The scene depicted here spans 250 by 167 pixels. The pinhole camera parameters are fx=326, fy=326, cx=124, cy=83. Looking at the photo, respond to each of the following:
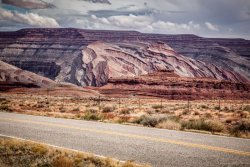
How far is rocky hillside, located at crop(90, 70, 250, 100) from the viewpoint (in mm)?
84669

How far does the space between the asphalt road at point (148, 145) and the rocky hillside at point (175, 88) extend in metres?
73.0

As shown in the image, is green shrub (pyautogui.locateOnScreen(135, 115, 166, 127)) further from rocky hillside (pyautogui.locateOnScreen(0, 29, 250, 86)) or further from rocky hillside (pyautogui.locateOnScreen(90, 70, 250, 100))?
rocky hillside (pyautogui.locateOnScreen(0, 29, 250, 86))

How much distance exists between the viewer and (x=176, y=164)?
263 inches

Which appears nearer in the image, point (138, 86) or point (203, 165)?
point (203, 165)

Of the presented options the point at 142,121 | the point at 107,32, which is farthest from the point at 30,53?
the point at 142,121

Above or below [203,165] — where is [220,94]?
below

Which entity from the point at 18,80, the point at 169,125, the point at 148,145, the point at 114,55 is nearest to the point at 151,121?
the point at 169,125

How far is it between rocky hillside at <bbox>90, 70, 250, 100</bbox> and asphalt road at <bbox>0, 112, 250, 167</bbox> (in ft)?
240

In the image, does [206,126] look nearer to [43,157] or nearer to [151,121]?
[151,121]

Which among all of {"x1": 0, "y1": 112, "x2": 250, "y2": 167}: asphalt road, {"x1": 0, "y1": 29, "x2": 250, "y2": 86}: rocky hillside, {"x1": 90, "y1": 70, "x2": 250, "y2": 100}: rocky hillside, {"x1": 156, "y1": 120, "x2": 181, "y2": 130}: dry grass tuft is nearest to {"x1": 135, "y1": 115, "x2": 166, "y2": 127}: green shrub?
{"x1": 156, "y1": 120, "x2": 181, "y2": 130}: dry grass tuft

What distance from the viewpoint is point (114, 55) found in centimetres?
14188

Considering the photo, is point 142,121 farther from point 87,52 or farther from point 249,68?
point 249,68

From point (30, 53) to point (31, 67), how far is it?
52.4 ft

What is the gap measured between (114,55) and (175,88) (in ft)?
195
